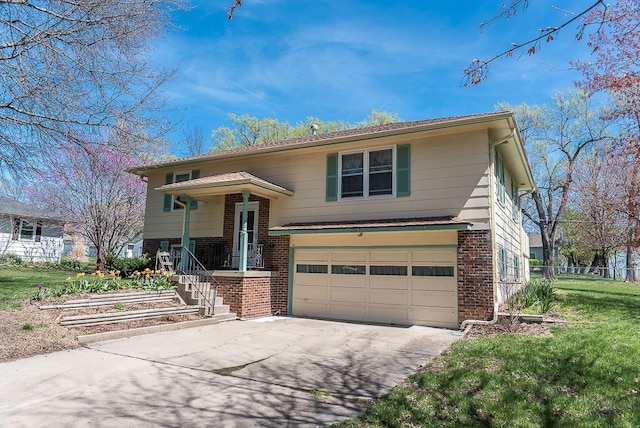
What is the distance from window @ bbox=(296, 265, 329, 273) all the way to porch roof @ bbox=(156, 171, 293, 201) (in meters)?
2.23

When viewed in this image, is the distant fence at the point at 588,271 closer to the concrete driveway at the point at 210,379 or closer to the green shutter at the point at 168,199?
the green shutter at the point at 168,199

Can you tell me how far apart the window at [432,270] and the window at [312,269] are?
2569 millimetres

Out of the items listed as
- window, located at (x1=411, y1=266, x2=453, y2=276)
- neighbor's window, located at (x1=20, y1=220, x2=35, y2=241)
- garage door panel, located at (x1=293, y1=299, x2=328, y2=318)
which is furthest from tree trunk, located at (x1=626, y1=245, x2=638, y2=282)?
neighbor's window, located at (x1=20, y1=220, x2=35, y2=241)

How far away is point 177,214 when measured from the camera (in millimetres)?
14633

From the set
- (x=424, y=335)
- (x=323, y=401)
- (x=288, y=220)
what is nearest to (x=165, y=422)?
(x=323, y=401)

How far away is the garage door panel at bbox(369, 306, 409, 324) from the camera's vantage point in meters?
10.4

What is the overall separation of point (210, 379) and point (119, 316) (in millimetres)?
4388

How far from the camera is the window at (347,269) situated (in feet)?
36.5

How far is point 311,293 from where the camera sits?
464 inches

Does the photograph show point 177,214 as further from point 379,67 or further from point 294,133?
point 294,133

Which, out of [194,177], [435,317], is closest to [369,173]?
[435,317]

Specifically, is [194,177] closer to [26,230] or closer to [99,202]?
[99,202]

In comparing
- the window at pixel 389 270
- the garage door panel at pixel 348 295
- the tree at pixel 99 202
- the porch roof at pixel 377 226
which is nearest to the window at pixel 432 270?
the window at pixel 389 270

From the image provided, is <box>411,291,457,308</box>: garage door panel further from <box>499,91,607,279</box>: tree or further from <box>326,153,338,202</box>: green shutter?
<box>499,91,607,279</box>: tree
